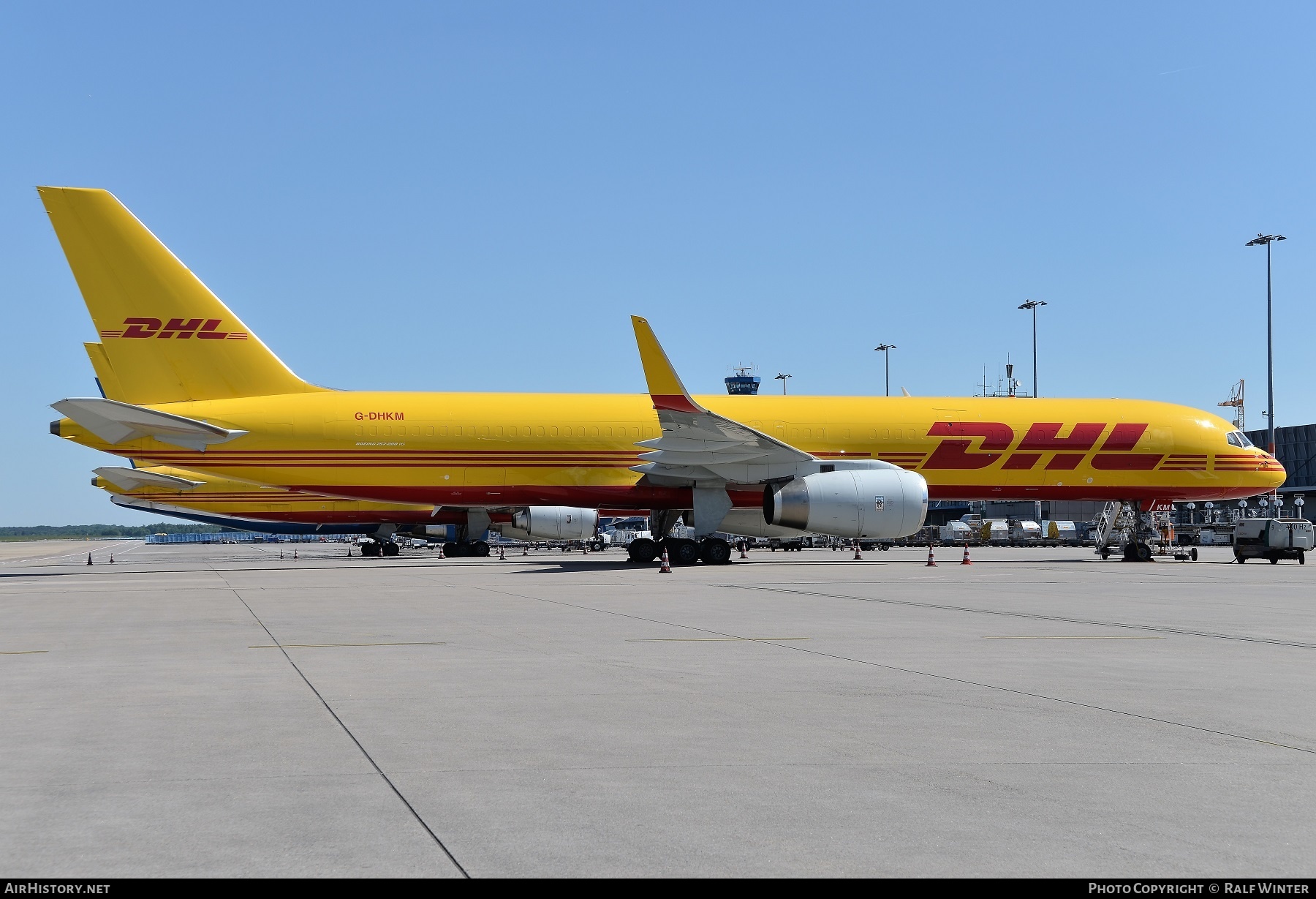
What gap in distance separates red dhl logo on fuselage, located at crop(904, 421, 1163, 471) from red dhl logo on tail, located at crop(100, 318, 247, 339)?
1936 cm

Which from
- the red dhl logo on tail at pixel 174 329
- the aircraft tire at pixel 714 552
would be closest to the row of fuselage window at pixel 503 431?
the aircraft tire at pixel 714 552

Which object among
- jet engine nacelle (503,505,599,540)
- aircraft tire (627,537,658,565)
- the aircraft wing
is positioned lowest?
aircraft tire (627,537,658,565)

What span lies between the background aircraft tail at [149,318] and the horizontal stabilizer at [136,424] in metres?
1.27

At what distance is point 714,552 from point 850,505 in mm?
5116

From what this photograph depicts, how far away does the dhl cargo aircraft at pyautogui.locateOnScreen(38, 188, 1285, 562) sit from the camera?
96.0 ft

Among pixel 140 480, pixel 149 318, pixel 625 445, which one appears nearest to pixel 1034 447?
pixel 625 445

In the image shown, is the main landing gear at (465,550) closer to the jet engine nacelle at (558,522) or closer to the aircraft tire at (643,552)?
the jet engine nacelle at (558,522)

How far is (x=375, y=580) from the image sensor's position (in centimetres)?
2519

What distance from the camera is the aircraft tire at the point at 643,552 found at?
33.4 m

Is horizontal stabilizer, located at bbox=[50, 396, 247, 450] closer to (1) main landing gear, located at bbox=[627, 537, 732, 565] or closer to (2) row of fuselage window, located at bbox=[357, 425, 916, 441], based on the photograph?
(2) row of fuselage window, located at bbox=[357, 425, 916, 441]

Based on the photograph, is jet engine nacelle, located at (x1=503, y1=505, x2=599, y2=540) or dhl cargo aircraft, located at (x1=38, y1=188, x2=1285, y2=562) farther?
jet engine nacelle, located at (x1=503, y1=505, x2=599, y2=540)

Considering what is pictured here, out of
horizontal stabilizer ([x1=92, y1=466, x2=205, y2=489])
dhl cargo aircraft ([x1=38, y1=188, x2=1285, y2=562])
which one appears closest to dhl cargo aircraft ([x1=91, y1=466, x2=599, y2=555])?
horizontal stabilizer ([x1=92, y1=466, x2=205, y2=489])
